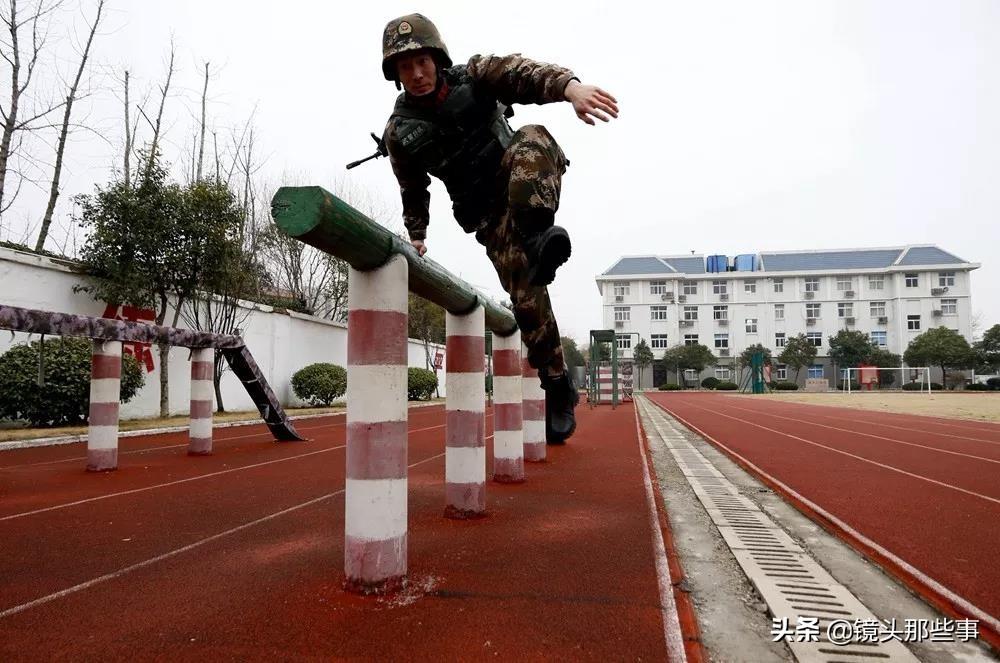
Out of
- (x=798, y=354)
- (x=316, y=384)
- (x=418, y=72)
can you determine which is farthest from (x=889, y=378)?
(x=418, y=72)

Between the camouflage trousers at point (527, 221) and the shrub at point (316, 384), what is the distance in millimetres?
14294

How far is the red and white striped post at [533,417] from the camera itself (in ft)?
19.6

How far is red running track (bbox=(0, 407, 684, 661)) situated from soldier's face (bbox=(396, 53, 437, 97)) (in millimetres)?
2034

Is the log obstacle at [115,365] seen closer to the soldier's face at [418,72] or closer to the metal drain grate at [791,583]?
the soldier's face at [418,72]

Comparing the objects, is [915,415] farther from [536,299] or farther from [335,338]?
[335,338]

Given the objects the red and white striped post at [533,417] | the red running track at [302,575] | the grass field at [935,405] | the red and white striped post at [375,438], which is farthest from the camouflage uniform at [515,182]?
the grass field at [935,405]

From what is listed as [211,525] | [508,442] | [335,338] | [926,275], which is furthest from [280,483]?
[926,275]

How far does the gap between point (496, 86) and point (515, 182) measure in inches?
15.9

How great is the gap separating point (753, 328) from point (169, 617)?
58.7m

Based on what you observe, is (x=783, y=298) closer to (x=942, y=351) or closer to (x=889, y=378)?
(x=889, y=378)

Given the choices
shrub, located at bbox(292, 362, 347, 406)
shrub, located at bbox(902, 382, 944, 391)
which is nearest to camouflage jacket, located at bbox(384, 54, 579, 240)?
shrub, located at bbox(292, 362, 347, 406)

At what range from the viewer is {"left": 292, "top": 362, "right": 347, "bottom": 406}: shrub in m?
17.0

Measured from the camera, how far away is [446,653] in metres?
1.69

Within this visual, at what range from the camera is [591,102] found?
2.05 metres
